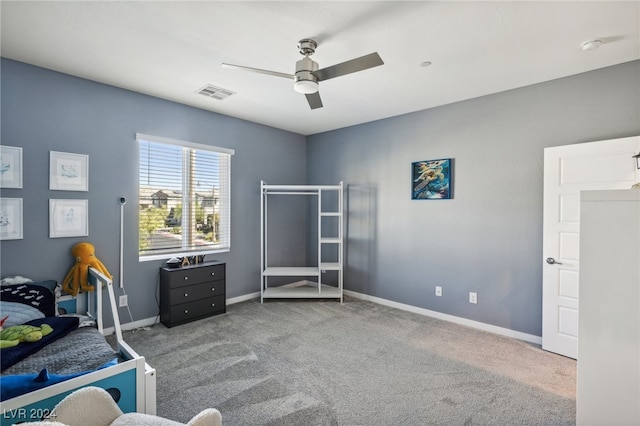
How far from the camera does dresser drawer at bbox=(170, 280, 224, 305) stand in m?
3.57

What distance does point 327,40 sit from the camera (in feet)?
7.82

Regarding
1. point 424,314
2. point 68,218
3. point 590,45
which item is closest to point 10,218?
point 68,218

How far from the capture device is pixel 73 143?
3.08 meters

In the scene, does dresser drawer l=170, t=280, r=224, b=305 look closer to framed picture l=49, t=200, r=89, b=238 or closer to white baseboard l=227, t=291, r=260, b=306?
white baseboard l=227, t=291, r=260, b=306

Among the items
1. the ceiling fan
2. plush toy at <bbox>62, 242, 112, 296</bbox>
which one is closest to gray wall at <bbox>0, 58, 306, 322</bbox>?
plush toy at <bbox>62, 242, 112, 296</bbox>

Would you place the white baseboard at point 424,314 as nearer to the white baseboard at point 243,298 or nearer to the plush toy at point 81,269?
the white baseboard at point 243,298

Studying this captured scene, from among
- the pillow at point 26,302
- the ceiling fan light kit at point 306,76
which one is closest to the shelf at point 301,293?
the pillow at point 26,302

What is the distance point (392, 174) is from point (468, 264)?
1.54 m

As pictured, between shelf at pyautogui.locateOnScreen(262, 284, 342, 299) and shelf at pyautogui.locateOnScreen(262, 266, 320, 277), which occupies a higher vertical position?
shelf at pyautogui.locateOnScreen(262, 266, 320, 277)

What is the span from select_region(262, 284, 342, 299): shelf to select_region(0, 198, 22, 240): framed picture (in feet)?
9.14

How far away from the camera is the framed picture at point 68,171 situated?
9.66 feet

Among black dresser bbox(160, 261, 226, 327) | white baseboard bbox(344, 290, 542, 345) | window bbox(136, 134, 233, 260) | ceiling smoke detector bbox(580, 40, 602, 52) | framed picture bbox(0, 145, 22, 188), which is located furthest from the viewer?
window bbox(136, 134, 233, 260)

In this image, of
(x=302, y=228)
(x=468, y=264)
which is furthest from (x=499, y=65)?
(x=302, y=228)

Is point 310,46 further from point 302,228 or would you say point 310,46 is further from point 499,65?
point 302,228
